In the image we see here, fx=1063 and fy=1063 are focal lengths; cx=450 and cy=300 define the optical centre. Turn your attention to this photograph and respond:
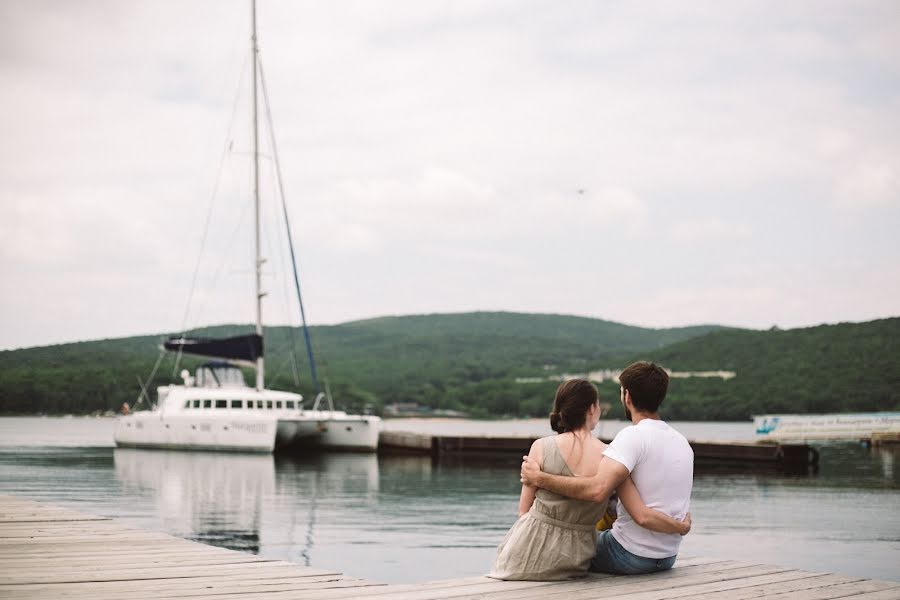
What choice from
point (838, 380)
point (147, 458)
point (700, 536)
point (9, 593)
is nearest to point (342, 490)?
point (700, 536)

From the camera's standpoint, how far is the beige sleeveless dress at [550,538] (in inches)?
277

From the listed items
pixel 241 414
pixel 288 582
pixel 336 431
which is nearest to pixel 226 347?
pixel 241 414

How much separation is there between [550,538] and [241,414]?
43.6 m

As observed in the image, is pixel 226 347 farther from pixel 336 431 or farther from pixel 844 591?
pixel 844 591

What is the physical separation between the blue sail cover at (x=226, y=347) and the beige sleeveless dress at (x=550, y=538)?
44484mm

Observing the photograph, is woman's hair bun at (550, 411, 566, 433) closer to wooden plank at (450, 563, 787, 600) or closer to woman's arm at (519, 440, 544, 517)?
woman's arm at (519, 440, 544, 517)

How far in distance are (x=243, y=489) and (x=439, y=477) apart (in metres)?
9.51

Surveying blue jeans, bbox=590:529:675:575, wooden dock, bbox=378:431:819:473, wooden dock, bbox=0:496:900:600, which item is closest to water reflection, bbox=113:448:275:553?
wooden dock, bbox=0:496:900:600

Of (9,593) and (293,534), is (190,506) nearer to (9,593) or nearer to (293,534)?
(293,534)

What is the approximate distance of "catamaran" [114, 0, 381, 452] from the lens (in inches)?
1925

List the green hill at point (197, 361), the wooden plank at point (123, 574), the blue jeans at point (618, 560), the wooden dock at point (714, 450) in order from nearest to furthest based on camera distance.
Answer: the blue jeans at point (618, 560), the wooden plank at point (123, 574), the wooden dock at point (714, 450), the green hill at point (197, 361)

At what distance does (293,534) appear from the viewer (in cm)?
2084

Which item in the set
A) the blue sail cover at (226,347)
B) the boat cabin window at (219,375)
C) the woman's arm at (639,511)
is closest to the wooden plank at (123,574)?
the woman's arm at (639,511)

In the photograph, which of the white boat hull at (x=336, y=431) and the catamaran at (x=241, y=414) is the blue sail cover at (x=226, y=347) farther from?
the white boat hull at (x=336, y=431)
